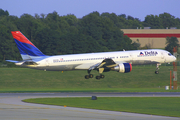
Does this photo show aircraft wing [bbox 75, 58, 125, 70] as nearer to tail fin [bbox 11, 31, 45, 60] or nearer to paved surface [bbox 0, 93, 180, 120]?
tail fin [bbox 11, 31, 45, 60]

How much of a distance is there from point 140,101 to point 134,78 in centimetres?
4875

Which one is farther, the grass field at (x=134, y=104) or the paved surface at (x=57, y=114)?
the grass field at (x=134, y=104)

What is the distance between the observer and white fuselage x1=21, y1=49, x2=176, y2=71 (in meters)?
59.7

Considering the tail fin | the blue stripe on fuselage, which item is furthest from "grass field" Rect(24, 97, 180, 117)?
the blue stripe on fuselage

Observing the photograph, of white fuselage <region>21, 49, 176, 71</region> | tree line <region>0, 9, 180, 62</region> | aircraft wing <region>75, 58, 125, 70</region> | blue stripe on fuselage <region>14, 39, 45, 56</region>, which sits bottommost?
aircraft wing <region>75, 58, 125, 70</region>

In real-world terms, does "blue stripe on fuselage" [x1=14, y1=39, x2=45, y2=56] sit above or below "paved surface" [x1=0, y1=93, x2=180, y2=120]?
above

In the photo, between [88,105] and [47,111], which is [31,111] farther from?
[88,105]

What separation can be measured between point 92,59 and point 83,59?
5.51 ft

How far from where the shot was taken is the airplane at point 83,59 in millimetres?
59375

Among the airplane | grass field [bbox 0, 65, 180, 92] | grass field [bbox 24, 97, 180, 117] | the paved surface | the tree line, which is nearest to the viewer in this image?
the paved surface

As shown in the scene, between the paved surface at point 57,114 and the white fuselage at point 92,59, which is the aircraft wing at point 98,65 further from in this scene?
the paved surface at point 57,114

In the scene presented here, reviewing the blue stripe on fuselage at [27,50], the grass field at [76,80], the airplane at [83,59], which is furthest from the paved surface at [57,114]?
the grass field at [76,80]

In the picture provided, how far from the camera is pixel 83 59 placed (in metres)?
61.2

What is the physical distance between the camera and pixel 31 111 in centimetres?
3841
